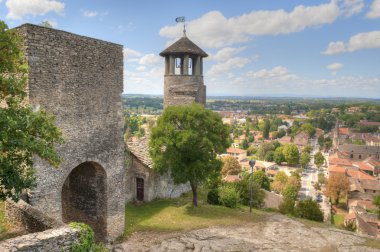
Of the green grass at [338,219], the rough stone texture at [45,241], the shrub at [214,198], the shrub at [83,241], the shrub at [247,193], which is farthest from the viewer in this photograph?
the green grass at [338,219]

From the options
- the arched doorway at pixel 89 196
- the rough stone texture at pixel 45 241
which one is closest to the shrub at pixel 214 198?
the arched doorway at pixel 89 196

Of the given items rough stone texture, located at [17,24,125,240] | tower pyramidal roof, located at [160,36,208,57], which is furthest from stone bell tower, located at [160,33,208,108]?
rough stone texture, located at [17,24,125,240]

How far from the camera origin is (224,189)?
900 inches

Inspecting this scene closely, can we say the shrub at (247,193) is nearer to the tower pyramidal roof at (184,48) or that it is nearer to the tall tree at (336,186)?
the tower pyramidal roof at (184,48)

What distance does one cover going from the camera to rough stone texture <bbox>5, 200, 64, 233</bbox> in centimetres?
839

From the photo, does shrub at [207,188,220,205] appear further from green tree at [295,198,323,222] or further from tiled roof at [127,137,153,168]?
green tree at [295,198,323,222]

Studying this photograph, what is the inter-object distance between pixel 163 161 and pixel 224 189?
6.59 metres

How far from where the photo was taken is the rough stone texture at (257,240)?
13625 millimetres

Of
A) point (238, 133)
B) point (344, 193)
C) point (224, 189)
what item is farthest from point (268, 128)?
point (224, 189)

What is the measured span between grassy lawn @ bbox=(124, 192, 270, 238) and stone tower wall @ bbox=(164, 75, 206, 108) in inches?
322

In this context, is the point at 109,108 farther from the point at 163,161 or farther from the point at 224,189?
the point at 224,189

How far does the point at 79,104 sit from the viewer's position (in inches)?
464

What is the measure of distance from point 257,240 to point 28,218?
407 inches

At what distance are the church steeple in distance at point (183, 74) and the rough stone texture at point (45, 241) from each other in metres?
18.2
